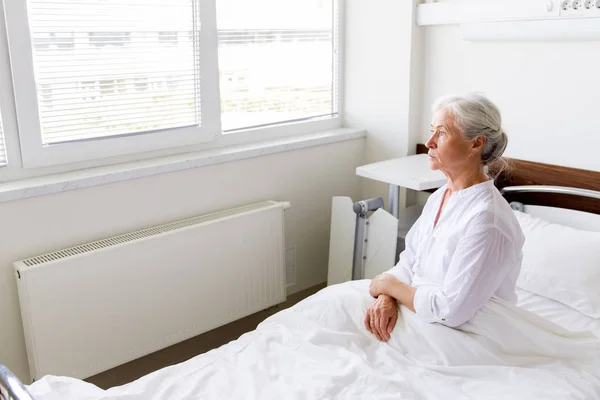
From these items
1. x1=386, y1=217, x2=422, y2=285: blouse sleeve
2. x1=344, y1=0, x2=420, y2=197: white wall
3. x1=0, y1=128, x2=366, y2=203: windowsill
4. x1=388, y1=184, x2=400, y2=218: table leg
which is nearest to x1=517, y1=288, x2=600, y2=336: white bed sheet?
x1=386, y1=217, x2=422, y2=285: blouse sleeve

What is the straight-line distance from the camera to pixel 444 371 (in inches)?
69.5

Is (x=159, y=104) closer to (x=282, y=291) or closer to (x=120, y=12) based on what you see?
(x=120, y=12)

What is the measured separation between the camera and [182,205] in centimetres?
265

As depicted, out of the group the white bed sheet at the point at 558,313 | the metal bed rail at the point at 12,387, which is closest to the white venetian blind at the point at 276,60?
the white bed sheet at the point at 558,313

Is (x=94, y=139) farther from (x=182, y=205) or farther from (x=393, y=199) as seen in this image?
(x=393, y=199)

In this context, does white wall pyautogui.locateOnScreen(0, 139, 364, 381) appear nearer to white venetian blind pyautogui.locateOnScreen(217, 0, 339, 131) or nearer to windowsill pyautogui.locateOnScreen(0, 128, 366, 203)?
windowsill pyautogui.locateOnScreen(0, 128, 366, 203)

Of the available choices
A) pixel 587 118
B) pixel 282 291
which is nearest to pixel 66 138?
pixel 282 291

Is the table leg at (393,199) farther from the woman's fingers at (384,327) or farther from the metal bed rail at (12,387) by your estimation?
the metal bed rail at (12,387)

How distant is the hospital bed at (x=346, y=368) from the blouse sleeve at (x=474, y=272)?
0.07 m

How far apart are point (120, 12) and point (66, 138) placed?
0.52 m

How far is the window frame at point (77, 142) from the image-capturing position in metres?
2.20

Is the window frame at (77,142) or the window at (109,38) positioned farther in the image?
the window at (109,38)

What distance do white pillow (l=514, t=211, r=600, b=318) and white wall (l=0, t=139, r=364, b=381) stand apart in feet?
3.62

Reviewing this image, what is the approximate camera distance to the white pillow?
2.15 meters
